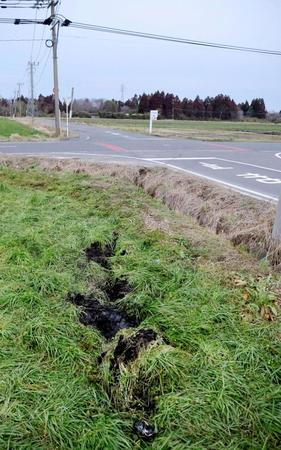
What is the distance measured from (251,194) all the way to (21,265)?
16.1ft

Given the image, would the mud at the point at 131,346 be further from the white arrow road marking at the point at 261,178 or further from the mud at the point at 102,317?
the white arrow road marking at the point at 261,178

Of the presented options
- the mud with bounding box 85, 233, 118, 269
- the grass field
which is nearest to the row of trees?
the grass field

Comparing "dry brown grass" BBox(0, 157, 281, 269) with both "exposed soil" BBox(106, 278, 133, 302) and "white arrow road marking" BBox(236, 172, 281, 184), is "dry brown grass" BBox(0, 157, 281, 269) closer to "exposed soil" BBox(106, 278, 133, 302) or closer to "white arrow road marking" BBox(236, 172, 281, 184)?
"exposed soil" BBox(106, 278, 133, 302)

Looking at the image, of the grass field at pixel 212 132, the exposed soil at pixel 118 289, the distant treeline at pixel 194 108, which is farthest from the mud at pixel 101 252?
the distant treeline at pixel 194 108

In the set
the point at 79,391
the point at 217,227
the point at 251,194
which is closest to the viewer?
the point at 79,391

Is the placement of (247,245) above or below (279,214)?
below

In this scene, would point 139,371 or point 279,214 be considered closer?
point 139,371

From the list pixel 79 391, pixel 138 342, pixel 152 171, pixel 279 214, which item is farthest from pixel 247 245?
pixel 152 171

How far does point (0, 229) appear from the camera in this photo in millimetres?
5070

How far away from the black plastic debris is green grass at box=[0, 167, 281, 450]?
0.03 metres

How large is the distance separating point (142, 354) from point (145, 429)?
484 millimetres

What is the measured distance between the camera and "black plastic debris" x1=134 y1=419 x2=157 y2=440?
2173 millimetres

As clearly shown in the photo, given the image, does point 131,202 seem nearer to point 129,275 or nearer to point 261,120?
point 129,275

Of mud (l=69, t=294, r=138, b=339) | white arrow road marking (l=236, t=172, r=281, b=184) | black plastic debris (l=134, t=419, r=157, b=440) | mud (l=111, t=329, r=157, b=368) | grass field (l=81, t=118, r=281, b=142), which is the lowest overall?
black plastic debris (l=134, t=419, r=157, b=440)
